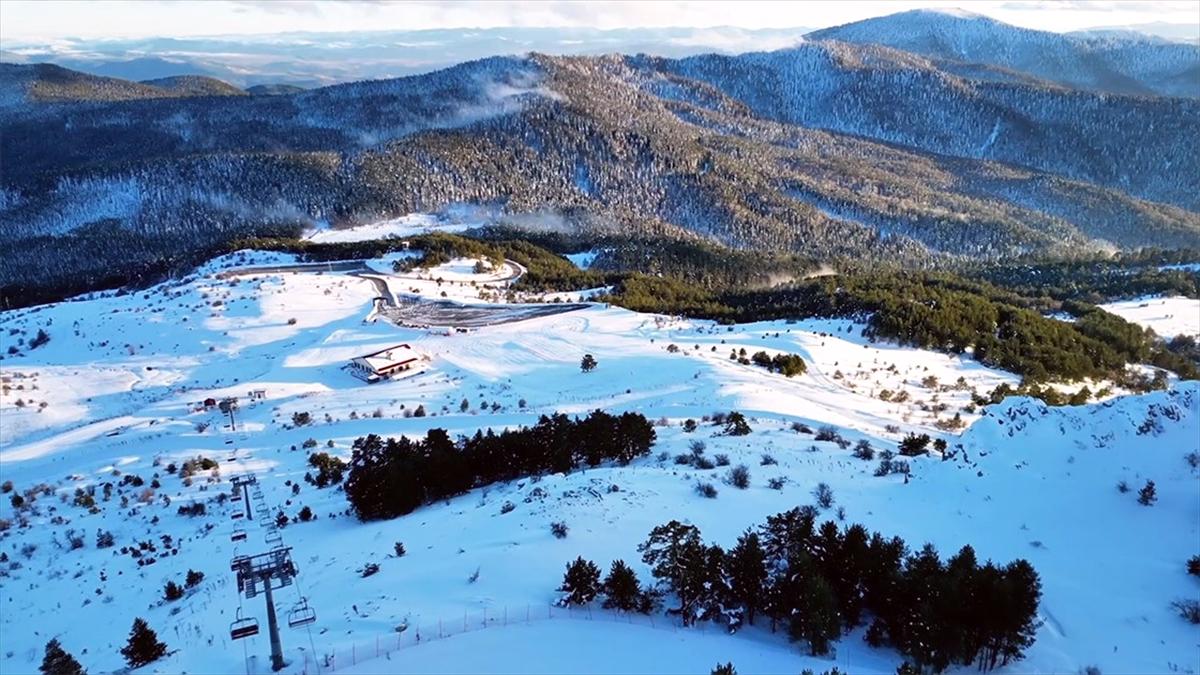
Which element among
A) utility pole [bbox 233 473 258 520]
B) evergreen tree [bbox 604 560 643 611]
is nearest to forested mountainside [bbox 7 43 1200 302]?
utility pole [bbox 233 473 258 520]

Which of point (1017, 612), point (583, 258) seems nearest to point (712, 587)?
point (1017, 612)

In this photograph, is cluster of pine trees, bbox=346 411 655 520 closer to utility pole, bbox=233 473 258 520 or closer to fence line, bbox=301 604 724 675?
utility pole, bbox=233 473 258 520

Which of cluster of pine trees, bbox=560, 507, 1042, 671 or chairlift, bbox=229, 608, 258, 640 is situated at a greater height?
cluster of pine trees, bbox=560, 507, 1042, 671

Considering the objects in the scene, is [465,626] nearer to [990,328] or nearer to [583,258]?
[990,328]

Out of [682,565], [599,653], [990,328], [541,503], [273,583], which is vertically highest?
[682,565]

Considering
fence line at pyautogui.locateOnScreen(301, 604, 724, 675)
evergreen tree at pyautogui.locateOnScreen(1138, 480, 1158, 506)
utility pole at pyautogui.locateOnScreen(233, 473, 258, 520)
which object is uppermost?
evergreen tree at pyautogui.locateOnScreen(1138, 480, 1158, 506)

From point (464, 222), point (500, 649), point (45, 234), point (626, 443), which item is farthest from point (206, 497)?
point (45, 234)
